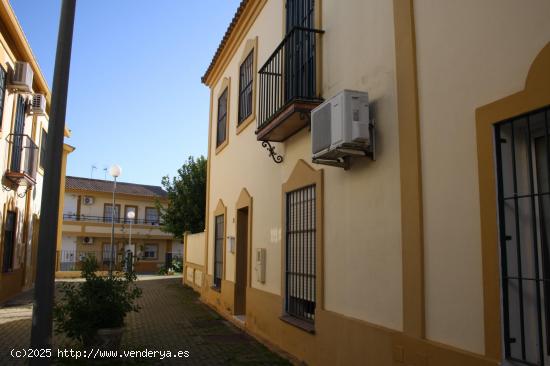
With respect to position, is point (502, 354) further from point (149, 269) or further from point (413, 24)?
point (149, 269)

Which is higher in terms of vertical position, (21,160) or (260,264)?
(21,160)

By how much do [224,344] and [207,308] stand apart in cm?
449

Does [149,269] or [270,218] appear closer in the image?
[270,218]

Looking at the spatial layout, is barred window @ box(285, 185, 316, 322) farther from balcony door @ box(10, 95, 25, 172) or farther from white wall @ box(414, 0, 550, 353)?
balcony door @ box(10, 95, 25, 172)

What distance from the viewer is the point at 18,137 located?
45.4ft

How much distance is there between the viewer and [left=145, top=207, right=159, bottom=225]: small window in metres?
41.3

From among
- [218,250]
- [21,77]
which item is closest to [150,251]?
[21,77]

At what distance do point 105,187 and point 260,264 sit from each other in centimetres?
3540

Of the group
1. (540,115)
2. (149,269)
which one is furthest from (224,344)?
(149,269)

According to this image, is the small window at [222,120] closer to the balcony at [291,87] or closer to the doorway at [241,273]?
the doorway at [241,273]

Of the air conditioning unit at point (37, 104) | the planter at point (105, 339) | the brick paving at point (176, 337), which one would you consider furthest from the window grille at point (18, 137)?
the planter at point (105, 339)

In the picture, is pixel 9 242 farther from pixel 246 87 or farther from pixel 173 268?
pixel 173 268

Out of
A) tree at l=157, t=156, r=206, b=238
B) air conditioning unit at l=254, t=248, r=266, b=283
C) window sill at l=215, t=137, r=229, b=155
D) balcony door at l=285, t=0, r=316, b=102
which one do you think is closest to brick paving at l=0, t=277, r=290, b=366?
air conditioning unit at l=254, t=248, r=266, b=283

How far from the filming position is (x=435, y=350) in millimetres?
4172
